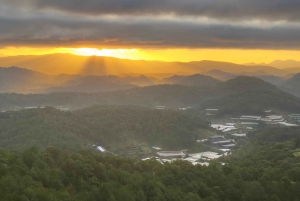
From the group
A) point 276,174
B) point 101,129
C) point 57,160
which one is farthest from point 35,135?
point 276,174

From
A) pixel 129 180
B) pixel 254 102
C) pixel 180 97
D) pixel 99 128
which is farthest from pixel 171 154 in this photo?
pixel 180 97

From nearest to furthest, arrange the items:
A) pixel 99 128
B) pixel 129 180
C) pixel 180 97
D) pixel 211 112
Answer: pixel 129 180
pixel 99 128
pixel 211 112
pixel 180 97

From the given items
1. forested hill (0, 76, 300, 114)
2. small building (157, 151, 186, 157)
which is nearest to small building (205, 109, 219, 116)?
forested hill (0, 76, 300, 114)

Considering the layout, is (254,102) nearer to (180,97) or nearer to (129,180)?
(180,97)

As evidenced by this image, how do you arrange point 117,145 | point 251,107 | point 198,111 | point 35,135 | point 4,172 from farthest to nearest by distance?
point 198,111 < point 251,107 < point 117,145 < point 35,135 < point 4,172

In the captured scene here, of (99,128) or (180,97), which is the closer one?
(99,128)

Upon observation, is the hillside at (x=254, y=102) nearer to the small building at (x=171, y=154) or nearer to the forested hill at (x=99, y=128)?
the forested hill at (x=99, y=128)

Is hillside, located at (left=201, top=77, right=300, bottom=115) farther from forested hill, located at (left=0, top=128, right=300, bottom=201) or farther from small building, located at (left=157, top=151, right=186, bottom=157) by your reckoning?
forested hill, located at (left=0, top=128, right=300, bottom=201)

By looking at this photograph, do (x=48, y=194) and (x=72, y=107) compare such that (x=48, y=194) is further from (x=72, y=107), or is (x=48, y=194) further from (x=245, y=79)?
(x=245, y=79)
